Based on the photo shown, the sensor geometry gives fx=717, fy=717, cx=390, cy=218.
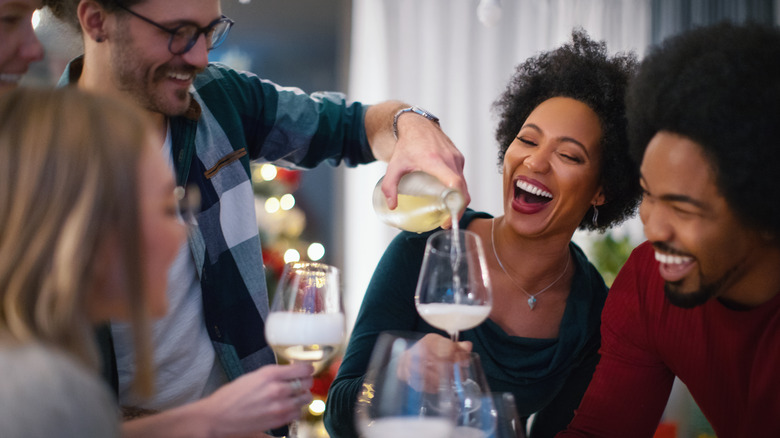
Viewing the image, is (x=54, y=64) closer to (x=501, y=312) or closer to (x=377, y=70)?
(x=501, y=312)

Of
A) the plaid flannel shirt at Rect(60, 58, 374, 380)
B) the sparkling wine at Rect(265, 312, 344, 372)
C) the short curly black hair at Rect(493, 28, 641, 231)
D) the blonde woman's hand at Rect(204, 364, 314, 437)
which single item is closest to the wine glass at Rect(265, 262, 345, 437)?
the sparkling wine at Rect(265, 312, 344, 372)


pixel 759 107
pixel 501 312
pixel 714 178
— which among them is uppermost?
pixel 759 107

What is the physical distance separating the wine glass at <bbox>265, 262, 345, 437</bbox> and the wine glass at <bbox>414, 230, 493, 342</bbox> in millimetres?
142

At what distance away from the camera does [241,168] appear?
1.65 meters

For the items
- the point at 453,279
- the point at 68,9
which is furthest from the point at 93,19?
the point at 453,279

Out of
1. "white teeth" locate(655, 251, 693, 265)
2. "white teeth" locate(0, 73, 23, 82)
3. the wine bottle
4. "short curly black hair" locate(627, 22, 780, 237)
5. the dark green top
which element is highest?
"white teeth" locate(0, 73, 23, 82)

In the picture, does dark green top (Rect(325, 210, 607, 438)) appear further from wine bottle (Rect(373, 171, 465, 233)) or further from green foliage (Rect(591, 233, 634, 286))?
green foliage (Rect(591, 233, 634, 286))

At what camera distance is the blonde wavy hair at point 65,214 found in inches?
30.2

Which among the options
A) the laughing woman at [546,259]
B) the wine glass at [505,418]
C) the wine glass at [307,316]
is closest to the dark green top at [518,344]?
the laughing woman at [546,259]

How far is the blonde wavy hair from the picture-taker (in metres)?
0.77

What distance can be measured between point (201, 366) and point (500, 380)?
0.68m

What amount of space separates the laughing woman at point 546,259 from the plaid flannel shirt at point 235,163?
26cm

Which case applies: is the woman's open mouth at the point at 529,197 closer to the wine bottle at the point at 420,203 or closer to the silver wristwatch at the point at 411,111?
the silver wristwatch at the point at 411,111

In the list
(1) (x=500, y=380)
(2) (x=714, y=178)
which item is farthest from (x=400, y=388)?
(1) (x=500, y=380)
